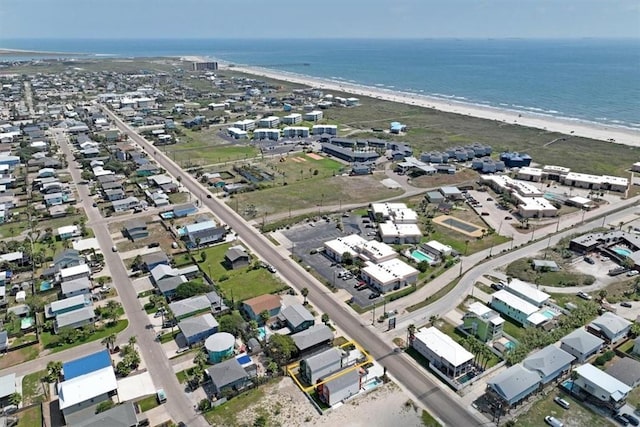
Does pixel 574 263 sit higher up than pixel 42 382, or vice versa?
pixel 574 263

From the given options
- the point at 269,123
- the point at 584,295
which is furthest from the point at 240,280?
the point at 269,123

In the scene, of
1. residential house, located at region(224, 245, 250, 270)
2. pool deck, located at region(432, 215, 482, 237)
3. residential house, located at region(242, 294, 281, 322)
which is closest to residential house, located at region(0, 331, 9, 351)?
residential house, located at region(242, 294, 281, 322)

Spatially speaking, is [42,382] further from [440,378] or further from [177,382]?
[440,378]

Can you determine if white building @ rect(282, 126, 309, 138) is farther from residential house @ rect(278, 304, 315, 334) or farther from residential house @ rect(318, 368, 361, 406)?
residential house @ rect(318, 368, 361, 406)

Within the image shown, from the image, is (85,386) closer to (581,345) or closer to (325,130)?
(581,345)

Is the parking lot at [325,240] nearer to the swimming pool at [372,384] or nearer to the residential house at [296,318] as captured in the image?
the residential house at [296,318]

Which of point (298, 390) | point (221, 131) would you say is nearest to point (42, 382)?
point (298, 390)
